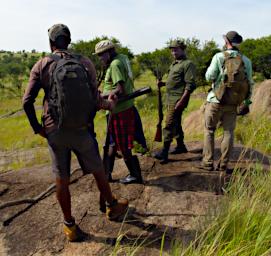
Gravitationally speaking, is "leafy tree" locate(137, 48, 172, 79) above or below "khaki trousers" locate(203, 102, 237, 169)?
above

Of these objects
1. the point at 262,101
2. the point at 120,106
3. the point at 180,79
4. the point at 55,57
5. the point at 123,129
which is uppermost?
the point at 55,57

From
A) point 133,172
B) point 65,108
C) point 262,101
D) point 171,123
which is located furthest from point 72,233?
point 262,101

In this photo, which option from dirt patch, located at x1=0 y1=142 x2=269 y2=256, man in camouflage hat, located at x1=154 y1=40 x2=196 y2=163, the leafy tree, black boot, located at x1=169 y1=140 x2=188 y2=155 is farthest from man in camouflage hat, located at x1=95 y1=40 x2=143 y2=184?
the leafy tree

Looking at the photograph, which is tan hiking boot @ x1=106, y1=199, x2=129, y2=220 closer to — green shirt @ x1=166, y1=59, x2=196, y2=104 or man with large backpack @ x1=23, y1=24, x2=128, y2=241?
man with large backpack @ x1=23, y1=24, x2=128, y2=241

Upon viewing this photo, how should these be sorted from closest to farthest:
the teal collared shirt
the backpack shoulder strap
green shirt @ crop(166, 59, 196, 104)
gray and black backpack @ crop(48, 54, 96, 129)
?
gray and black backpack @ crop(48, 54, 96, 129), the backpack shoulder strap, the teal collared shirt, green shirt @ crop(166, 59, 196, 104)

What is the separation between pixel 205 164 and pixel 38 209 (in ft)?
7.76

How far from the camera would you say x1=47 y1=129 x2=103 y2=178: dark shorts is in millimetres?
3312

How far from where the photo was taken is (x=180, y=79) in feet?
17.9

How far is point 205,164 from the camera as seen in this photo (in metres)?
5.23

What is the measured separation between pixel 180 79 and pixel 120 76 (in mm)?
1451

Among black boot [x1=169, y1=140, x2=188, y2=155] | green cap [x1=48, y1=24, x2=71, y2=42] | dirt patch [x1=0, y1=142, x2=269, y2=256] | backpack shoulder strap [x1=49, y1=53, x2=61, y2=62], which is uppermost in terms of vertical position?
green cap [x1=48, y1=24, x2=71, y2=42]

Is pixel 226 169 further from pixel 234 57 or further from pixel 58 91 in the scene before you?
pixel 58 91

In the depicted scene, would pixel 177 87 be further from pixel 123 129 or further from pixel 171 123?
pixel 123 129

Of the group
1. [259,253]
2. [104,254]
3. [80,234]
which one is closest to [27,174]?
[80,234]
